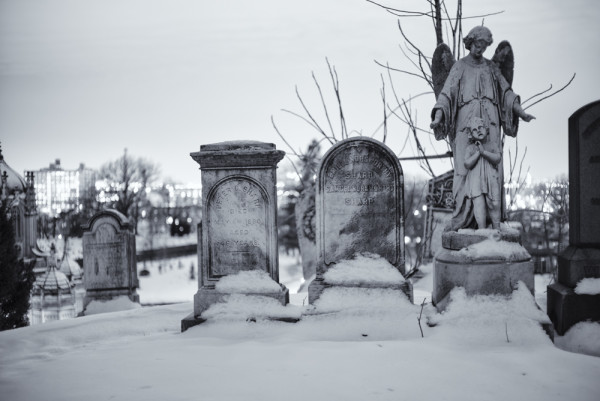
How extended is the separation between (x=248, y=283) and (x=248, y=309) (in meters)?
0.31

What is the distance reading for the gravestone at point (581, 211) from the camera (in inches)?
180

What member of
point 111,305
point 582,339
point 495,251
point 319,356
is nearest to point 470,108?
point 495,251

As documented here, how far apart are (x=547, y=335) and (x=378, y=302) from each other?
1.66m

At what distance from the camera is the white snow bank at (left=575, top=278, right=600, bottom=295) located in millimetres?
4438

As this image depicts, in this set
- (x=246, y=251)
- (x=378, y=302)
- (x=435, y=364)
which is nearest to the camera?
(x=435, y=364)

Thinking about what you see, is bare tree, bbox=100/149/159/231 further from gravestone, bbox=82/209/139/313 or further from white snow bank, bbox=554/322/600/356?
white snow bank, bbox=554/322/600/356

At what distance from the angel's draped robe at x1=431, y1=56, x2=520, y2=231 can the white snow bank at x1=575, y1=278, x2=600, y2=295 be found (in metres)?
0.98

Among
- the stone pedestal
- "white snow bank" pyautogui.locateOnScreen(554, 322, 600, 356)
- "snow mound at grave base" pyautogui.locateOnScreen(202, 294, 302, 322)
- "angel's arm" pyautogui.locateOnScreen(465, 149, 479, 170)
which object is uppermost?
"angel's arm" pyautogui.locateOnScreen(465, 149, 479, 170)

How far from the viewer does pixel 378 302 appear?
5062mm

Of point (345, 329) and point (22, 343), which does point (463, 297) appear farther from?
point (22, 343)

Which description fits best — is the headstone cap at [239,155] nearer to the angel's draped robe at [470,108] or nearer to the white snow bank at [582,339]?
the angel's draped robe at [470,108]

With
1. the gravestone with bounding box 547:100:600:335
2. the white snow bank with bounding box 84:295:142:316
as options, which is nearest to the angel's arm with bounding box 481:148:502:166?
the gravestone with bounding box 547:100:600:335

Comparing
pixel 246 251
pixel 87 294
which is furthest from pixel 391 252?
pixel 87 294

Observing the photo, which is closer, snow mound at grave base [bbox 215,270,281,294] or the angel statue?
the angel statue
